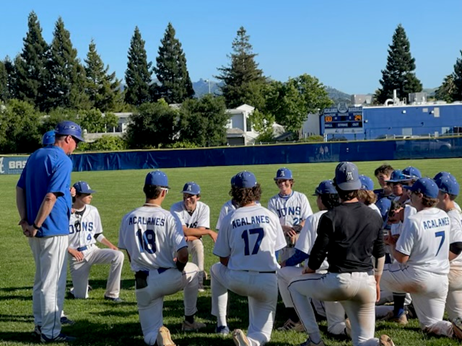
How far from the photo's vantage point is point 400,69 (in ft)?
331

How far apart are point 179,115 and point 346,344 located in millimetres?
63583

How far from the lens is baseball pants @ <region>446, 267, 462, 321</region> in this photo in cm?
600

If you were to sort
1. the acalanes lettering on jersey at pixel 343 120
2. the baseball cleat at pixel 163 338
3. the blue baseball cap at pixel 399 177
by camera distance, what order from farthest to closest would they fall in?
the acalanes lettering on jersey at pixel 343 120
the blue baseball cap at pixel 399 177
the baseball cleat at pixel 163 338

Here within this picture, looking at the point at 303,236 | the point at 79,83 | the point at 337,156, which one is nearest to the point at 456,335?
the point at 303,236

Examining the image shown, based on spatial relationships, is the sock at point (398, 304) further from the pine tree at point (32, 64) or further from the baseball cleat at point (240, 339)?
the pine tree at point (32, 64)

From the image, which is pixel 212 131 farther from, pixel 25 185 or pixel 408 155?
pixel 25 185

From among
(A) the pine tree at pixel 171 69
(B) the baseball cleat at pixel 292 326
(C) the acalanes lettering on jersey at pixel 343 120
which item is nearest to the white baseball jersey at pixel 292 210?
(B) the baseball cleat at pixel 292 326

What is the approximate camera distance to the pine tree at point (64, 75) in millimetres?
88812

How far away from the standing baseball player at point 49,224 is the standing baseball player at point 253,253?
1.76 meters

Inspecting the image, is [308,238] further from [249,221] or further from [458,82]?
[458,82]

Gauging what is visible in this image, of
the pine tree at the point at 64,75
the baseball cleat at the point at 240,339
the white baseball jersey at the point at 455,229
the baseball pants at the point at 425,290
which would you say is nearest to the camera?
the baseball cleat at the point at 240,339

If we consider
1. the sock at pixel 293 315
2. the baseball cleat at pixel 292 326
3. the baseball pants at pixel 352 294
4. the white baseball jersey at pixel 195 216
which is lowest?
the baseball cleat at pixel 292 326

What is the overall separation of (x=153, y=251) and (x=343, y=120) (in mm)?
59244

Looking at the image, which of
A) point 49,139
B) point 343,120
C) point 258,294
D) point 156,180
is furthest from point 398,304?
point 343,120
